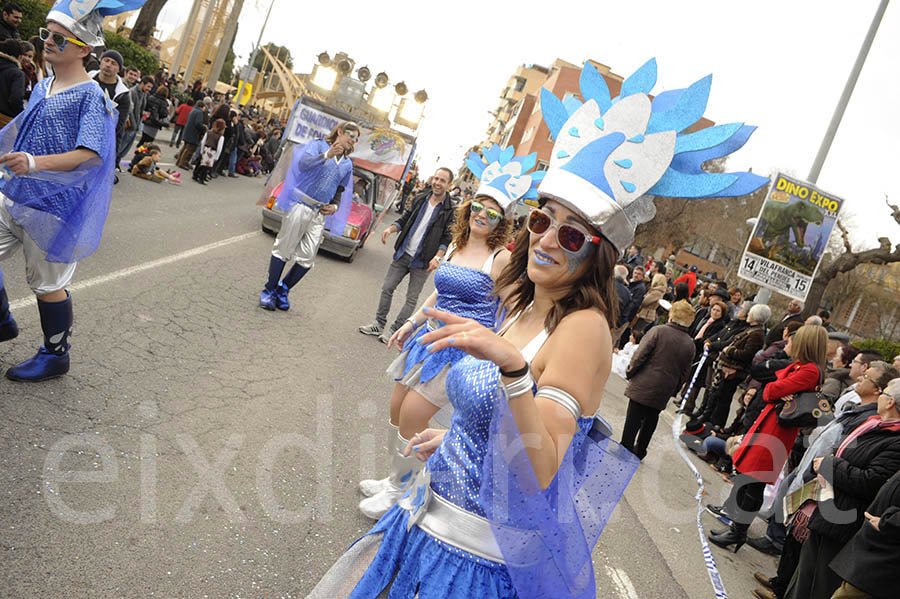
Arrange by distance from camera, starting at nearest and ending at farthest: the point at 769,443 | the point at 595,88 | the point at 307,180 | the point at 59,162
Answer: the point at 595,88 → the point at 59,162 → the point at 769,443 → the point at 307,180

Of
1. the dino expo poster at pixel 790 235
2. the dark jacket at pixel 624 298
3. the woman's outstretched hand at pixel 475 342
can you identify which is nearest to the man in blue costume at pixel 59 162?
the woman's outstretched hand at pixel 475 342

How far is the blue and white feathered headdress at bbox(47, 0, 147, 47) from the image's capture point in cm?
375

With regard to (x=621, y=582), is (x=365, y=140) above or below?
above

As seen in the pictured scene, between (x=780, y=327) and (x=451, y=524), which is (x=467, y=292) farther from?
(x=780, y=327)

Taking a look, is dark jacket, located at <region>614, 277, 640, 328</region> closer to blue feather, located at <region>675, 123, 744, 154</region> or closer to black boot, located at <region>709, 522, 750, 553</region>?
black boot, located at <region>709, 522, 750, 553</region>

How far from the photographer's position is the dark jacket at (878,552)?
376cm

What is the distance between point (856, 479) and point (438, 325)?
2.87 m

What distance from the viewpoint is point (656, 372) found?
6.72 meters

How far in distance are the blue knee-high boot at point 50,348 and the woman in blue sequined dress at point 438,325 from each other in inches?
77.1

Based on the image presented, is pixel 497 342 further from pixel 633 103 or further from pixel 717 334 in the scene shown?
pixel 717 334

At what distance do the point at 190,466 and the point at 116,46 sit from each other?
859 inches

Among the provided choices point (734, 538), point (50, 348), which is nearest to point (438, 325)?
point (50, 348)

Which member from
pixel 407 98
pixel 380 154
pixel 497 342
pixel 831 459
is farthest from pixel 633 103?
pixel 407 98

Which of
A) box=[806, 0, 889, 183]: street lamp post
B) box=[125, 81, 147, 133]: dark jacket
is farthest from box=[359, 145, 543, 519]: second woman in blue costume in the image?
box=[806, 0, 889, 183]: street lamp post
